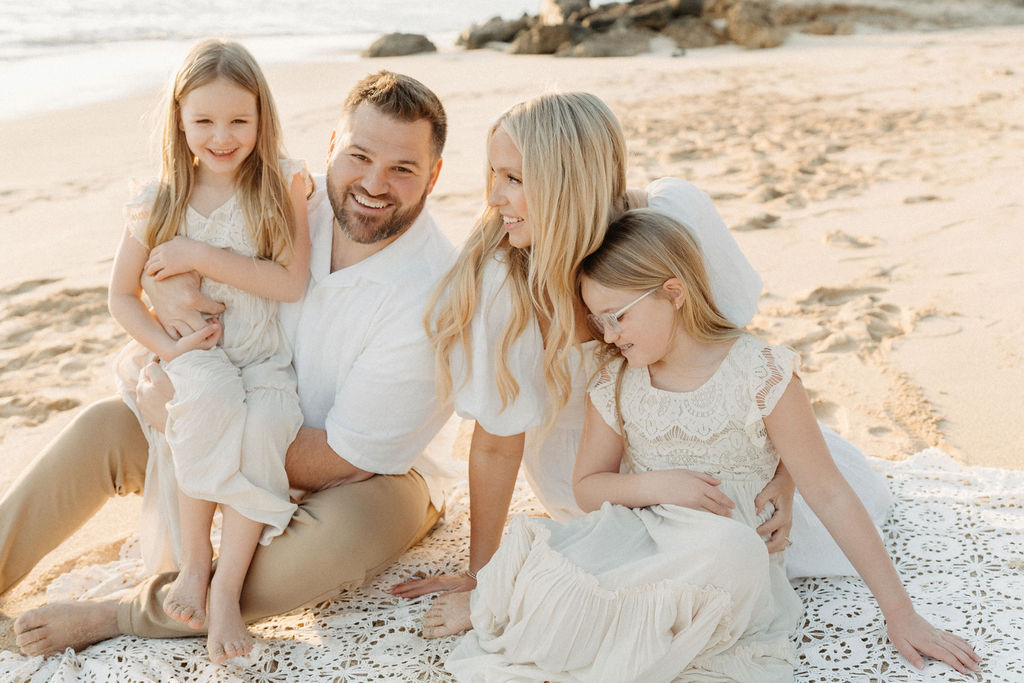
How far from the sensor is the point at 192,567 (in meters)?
2.67

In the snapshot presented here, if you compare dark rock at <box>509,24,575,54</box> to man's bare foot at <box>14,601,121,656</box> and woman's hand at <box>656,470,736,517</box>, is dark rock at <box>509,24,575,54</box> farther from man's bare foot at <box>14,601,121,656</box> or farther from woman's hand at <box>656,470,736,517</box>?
man's bare foot at <box>14,601,121,656</box>

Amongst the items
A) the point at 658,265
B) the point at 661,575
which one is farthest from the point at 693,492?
the point at 658,265

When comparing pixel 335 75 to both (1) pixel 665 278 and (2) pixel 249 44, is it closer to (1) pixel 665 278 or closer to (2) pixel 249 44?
(2) pixel 249 44

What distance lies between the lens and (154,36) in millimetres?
15102

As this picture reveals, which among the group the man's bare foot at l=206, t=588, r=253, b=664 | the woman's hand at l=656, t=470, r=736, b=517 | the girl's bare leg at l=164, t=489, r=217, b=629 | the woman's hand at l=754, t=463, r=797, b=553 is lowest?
the man's bare foot at l=206, t=588, r=253, b=664

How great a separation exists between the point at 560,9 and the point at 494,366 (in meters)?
14.2

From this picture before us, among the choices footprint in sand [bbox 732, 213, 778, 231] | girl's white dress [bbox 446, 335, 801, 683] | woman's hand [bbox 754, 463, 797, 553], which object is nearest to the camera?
girl's white dress [bbox 446, 335, 801, 683]

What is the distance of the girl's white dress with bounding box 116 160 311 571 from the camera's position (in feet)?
8.65

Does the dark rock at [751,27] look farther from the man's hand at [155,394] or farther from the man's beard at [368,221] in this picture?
the man's hand at [155,394]

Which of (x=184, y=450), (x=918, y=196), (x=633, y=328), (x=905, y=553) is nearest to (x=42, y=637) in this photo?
(x=184, y=450)

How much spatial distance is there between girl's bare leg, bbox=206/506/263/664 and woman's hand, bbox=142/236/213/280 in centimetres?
74

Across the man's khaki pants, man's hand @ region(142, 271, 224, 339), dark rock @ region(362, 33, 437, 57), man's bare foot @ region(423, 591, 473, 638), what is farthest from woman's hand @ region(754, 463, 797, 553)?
dark rock @ region(362, 33, 437, 57)

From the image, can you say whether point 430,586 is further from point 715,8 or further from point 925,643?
point 715,8

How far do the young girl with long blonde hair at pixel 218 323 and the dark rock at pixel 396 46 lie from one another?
1194cm
